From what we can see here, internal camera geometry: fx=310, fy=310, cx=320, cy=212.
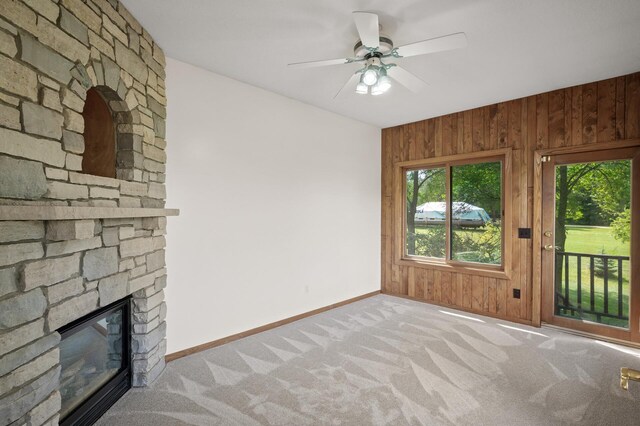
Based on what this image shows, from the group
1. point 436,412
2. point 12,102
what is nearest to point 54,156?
point 12,102

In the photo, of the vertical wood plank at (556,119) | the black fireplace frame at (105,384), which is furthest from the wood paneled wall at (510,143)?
the black fireplace frame at (105,384)

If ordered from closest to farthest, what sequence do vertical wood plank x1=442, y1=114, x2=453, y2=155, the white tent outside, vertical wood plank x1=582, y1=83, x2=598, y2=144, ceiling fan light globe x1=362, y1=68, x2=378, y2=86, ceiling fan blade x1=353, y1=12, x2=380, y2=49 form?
1. ceiling fan blade x1=353, y1=12, x2=380, y2=49
2. ceiling fan light globe x1=362, y1=68, x2=378, y2=86
3. vertical wood plank x1=582, y1=83, x2=598, y2=144
4. the white tent outside
5. vertical wood plank x1=442, y1=114, x2=453, y2=155

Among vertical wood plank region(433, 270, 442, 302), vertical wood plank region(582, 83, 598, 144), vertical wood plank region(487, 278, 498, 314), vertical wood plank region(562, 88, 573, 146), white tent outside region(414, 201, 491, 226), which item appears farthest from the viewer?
vertical wood plank region(433, 270, 442, 302)

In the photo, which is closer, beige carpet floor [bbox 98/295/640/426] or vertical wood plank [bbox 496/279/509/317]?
beige carpet floor [bbox 98/295/640/426]

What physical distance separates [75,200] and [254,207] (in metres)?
1.81

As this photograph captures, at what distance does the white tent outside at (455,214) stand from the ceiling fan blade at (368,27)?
9.81 feet

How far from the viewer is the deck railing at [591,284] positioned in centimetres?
326

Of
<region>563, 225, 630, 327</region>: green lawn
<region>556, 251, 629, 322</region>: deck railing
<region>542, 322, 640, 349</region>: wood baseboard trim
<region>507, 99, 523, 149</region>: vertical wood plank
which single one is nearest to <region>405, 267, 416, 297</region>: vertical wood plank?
<region>542, 322, 640, 349</region>: wood baseboard trim

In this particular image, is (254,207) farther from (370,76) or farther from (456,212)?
(456,212)

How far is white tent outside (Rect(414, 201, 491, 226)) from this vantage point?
4223 mm

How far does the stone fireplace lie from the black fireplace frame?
0.05ft

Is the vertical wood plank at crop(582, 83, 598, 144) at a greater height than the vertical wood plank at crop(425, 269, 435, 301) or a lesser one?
greater

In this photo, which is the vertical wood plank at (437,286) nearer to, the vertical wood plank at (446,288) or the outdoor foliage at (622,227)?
the vertical wood plank at (446,288)

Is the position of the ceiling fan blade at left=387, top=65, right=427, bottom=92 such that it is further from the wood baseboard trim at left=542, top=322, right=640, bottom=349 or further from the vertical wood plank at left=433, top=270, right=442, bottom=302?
the wood baseboard trim at left=542, top=322, right=640, bottom=349
